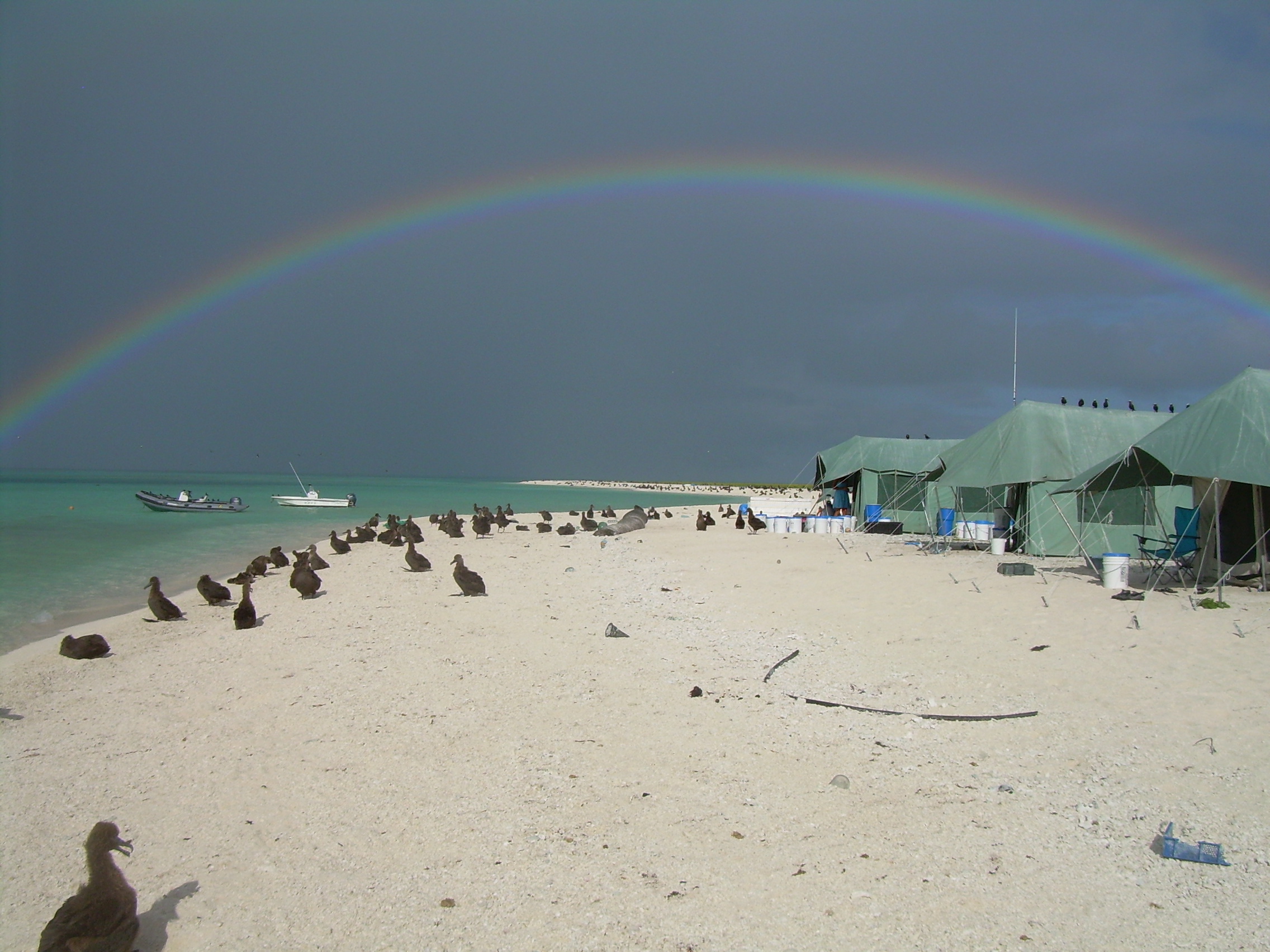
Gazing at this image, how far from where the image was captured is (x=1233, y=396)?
13.6 m

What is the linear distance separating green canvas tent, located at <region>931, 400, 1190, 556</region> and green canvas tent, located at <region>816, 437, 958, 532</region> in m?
8.28

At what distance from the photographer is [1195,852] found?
183 inches

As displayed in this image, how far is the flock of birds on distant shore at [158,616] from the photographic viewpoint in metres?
3.92

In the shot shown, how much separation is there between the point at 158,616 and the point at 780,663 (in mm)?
10367

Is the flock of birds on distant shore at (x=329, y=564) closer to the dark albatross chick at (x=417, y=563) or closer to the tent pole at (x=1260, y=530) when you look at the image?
the dark albatross chick at (x=417, y=563)

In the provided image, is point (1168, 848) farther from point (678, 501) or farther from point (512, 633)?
point (678, 501)

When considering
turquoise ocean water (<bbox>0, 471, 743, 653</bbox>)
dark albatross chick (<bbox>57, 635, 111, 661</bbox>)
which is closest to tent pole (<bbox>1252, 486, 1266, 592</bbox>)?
dark albatross chick (<bbox>57, 635, 111, 661</bbox>)

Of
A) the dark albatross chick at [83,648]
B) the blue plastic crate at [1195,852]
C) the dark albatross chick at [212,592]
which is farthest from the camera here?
the dark albatross chick at [212,592]

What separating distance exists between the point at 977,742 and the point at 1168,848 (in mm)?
1901

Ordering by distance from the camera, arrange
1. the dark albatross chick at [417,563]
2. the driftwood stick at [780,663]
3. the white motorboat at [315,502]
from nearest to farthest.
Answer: the driftwood stick at [780,663] → the dark albatross chick at [417,563] → the white motorboat at [315,502]

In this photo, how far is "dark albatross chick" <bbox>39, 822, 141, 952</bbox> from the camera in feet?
12.8

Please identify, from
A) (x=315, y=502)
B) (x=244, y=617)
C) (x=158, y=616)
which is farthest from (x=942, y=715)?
(x=315, y=502)

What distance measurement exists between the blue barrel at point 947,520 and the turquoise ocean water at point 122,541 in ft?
67.0

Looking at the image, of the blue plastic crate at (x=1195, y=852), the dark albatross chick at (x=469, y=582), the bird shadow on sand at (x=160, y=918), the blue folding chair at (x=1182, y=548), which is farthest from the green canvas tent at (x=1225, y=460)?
the bird shadow on sand at (x=160, y=918)
